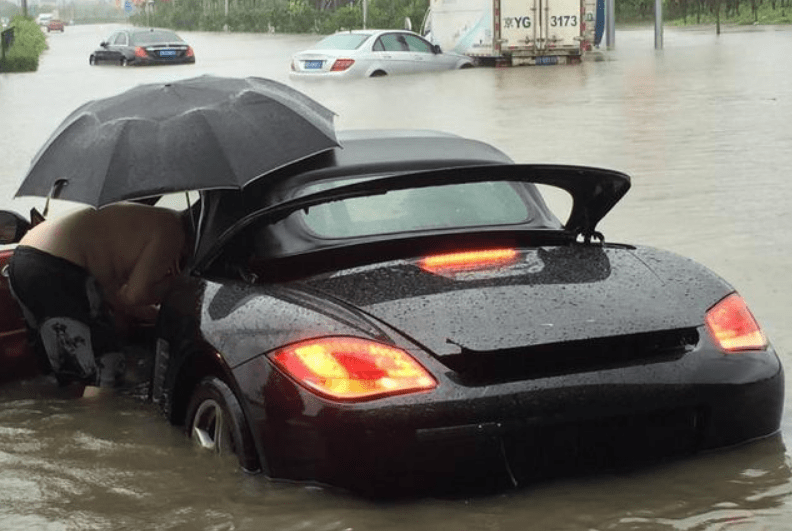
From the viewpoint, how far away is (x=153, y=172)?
209 inches

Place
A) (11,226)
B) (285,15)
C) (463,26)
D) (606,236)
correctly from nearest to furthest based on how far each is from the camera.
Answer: (11,226), (606,236), (463,26), (285,15)

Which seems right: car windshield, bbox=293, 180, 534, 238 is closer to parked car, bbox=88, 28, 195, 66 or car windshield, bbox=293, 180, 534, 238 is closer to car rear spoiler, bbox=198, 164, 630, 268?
car rear spoiler, bbox=198, 164, 630, 268

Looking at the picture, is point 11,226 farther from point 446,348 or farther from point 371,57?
point 371,57

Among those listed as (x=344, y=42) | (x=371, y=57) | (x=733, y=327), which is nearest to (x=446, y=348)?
(x=733, y=327)

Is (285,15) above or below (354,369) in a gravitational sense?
below

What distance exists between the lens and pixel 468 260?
477cm

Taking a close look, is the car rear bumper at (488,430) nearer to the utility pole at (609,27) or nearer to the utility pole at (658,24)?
the utility pole at (658,24)

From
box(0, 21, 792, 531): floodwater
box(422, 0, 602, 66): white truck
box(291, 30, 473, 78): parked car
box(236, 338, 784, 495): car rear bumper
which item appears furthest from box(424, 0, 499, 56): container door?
box(236, 338, 784, 495): car rear bumper

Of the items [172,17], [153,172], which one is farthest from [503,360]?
[172,17]

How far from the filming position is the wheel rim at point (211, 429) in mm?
4797

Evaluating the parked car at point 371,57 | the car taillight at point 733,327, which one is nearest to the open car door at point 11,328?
the car taillight at point 733,327

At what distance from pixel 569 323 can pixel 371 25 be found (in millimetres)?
57617

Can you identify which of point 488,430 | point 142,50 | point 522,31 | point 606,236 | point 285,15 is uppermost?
point 488,430

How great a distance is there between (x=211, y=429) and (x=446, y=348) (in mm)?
1098
